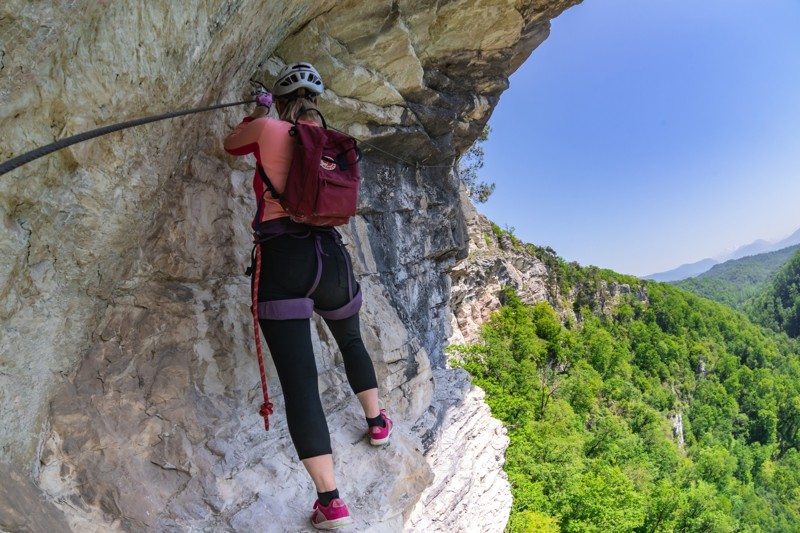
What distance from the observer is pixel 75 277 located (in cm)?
294

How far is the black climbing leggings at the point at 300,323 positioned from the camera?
9.29 feet

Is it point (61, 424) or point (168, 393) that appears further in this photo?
point (168, 393)

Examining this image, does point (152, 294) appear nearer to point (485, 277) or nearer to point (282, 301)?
point (282, 301)

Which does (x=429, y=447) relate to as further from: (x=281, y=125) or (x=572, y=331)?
(x=572, y=331)

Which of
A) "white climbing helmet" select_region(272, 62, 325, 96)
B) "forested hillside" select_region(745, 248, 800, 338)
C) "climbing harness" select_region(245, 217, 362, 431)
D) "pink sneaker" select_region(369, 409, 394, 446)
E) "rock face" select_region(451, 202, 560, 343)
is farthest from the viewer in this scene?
"forested hillside" select_region(745, 248, 800, 338)

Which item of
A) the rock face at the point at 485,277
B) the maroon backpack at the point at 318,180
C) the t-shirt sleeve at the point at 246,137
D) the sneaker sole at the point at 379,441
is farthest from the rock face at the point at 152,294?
the rock face at the point at 485,277

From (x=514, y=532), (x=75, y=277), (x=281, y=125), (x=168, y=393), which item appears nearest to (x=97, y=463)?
(x=168, y=393)

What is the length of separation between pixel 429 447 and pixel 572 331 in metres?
44.3

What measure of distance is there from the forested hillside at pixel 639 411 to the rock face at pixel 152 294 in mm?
12972

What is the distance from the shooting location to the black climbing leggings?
2.83m

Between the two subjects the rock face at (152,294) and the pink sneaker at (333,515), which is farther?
the pink sneaker at (333,515)

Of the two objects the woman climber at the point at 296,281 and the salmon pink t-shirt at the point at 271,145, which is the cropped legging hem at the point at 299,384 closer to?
the woman climber at the point at 296,281

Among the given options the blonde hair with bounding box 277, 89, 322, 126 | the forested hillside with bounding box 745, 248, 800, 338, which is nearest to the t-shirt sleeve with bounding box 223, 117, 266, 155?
the blonde hair with bounding box 277, 89, 322, 126

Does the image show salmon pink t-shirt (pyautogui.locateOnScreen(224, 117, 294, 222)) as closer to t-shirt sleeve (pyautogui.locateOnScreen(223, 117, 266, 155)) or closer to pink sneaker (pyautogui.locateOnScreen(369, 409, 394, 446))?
t-shirt sleeve (pyautogui.locateOnScreen(223, 117, 266, 155))
